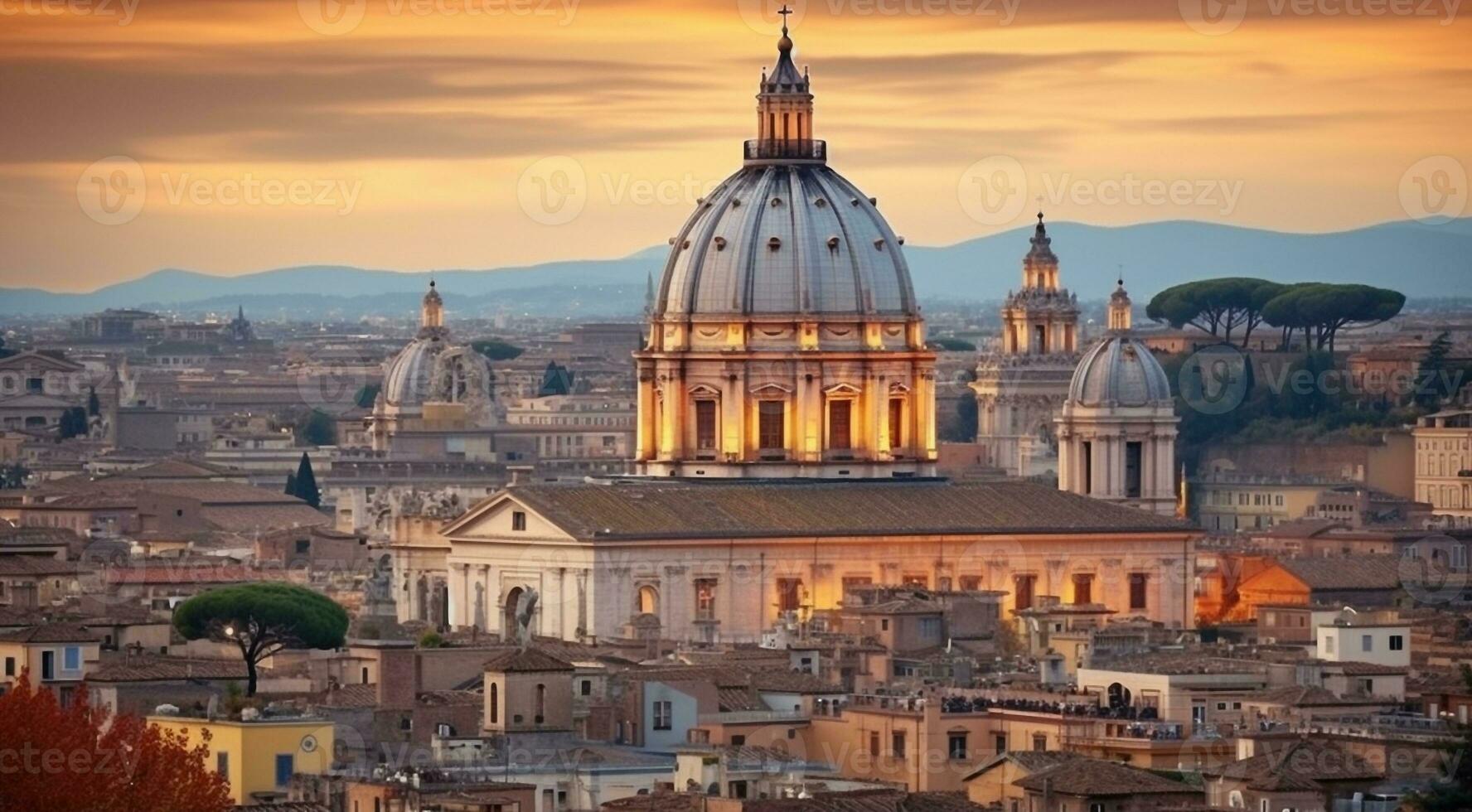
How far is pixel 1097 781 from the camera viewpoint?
56094 mm

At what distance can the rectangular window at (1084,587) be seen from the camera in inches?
3637

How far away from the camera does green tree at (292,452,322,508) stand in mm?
146750

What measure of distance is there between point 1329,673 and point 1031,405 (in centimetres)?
8261

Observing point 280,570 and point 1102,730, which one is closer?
point 1102,730

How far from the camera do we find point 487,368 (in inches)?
7274

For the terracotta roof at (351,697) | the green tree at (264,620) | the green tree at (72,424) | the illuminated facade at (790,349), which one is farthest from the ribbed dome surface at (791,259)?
the green tree at (72,424)

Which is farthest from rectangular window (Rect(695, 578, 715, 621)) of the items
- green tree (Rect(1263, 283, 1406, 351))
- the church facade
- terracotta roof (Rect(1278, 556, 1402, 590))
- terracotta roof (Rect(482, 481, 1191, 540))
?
green tree (Rect(1263, 283, 1406, 351))

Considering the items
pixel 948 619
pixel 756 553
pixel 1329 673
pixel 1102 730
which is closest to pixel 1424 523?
pixel 756 553

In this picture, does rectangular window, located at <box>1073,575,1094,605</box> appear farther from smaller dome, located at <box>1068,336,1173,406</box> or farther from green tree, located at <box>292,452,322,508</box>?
green tree, located at <box>292,452,322,508</box>

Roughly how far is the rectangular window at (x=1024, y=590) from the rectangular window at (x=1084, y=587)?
25.2 inches

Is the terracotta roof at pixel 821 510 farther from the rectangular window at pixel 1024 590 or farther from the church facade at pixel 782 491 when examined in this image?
the rectangular window at pixel 1024 590

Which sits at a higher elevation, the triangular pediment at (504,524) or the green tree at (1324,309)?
the green tree at (1324,309)

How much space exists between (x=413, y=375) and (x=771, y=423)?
80.2 metres

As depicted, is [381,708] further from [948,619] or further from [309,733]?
[948,619]
